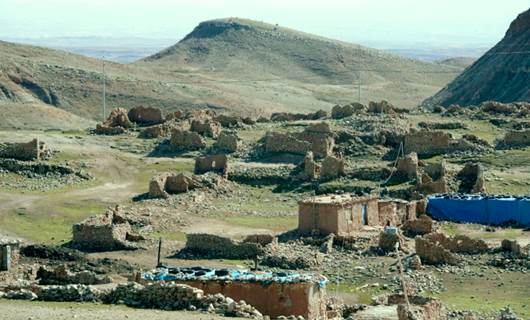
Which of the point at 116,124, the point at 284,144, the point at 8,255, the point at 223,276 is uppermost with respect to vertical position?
the point at 223,276

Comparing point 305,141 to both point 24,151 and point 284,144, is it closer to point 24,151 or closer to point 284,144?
point 284,144

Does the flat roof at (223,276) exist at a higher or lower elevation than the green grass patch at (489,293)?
higher

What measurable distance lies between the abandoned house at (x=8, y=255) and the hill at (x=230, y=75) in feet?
141

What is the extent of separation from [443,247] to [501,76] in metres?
52.8

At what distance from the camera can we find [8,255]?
33594 mm

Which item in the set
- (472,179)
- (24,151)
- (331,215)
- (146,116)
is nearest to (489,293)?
(331,215)

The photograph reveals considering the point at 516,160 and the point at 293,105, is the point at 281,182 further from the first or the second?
the point at 293,105

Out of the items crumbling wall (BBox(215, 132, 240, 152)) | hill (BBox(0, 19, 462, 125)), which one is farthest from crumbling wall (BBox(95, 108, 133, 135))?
hill (BBox(0, 19, 462, 125))

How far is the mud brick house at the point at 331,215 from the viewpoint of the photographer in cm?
4619

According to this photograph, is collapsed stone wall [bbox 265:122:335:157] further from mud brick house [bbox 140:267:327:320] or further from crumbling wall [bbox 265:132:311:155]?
mud brick house [bbox 140:267:327:320]

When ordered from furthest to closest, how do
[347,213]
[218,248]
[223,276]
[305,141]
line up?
[305,141]
[347,213]
[218,248]
[223,276]

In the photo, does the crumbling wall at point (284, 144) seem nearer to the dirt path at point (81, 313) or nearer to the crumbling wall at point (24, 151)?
the crumbling wall at point (24, 151)

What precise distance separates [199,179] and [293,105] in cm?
5460

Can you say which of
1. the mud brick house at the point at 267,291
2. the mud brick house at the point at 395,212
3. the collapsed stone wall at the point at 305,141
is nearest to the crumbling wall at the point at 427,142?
the collapsed stone wall at the point at 305,141
